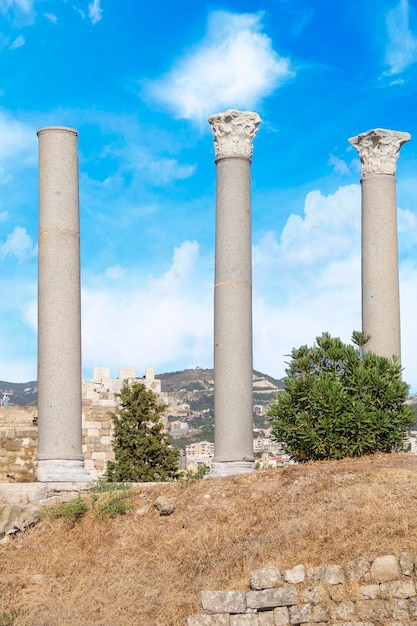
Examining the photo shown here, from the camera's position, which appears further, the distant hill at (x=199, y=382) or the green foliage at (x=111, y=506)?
the distant hill at (x=199, y=382)

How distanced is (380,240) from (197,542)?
586 inches

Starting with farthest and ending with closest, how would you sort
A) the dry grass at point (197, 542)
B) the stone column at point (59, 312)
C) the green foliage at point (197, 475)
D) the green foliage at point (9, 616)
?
the stone column at point (59, 312), the green foliage at point (197, 475), the dry grass at point (197, 542), the green foliage at point (9, 616)

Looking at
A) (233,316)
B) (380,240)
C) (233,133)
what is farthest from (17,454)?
(380,240)

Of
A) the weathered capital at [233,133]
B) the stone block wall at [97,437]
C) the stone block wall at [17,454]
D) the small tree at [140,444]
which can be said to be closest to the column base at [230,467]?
the small tree at [140,444]

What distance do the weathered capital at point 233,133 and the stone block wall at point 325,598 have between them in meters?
16.8

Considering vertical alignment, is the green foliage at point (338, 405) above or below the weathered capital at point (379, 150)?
below

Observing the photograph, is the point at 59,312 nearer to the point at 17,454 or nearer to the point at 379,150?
the point at 17,454

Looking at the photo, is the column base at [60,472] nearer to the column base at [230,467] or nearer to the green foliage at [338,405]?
the column base at [230,467]

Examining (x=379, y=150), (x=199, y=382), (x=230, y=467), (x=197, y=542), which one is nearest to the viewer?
(x=197, y=542)

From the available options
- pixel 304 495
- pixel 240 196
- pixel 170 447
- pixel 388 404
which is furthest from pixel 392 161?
pixel 304 495

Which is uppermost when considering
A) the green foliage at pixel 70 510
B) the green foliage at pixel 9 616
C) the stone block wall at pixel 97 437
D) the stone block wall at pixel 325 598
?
the stone block wall at pixel 97 437

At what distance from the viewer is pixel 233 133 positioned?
1384 inches

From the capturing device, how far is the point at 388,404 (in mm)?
31656

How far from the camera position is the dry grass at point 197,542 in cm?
2234
